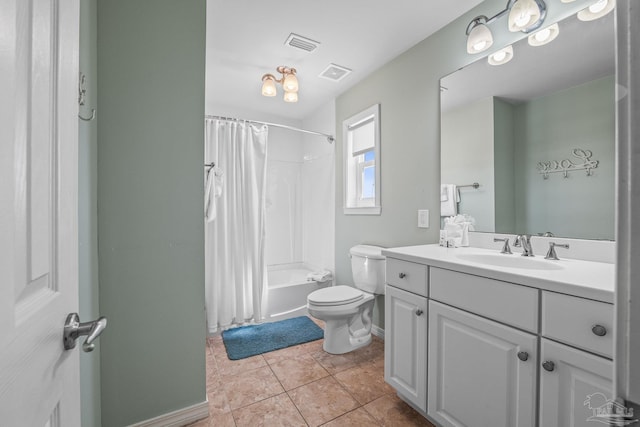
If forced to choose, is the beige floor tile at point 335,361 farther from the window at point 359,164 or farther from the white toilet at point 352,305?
the window at point 359,164

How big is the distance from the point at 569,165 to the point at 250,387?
2101mm

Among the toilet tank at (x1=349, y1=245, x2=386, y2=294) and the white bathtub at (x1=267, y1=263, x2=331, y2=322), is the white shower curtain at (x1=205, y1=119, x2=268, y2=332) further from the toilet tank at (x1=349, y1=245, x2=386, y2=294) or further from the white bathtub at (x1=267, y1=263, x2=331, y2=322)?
the toilet tank at (x1=349, y1=245, x2=386, y2=294)

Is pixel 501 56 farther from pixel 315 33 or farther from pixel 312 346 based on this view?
pixel 312 346

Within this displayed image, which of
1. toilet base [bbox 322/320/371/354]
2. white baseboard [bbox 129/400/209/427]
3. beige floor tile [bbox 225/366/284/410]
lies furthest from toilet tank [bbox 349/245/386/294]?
white baseboard [bbox 129/400/209/427]

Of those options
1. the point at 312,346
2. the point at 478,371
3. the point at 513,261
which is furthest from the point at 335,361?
the point at 513,261

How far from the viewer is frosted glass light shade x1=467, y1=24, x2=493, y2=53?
150 centimetres

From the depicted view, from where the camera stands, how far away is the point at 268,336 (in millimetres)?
2303

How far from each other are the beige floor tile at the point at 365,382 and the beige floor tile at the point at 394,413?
0.05m

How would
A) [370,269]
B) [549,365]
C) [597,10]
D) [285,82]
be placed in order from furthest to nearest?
[285,82]
[370,269]
[597,10]
[549,365]

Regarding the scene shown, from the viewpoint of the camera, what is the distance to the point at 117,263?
1238mm

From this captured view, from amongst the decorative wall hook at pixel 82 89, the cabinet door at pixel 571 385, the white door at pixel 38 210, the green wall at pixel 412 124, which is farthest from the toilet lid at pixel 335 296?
the decorative wall hook at pixel 82 89

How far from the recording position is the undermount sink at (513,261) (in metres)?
1.21

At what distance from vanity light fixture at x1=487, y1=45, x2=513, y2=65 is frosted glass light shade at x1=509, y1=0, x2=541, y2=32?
133mm

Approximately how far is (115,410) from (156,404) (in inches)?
6.5
